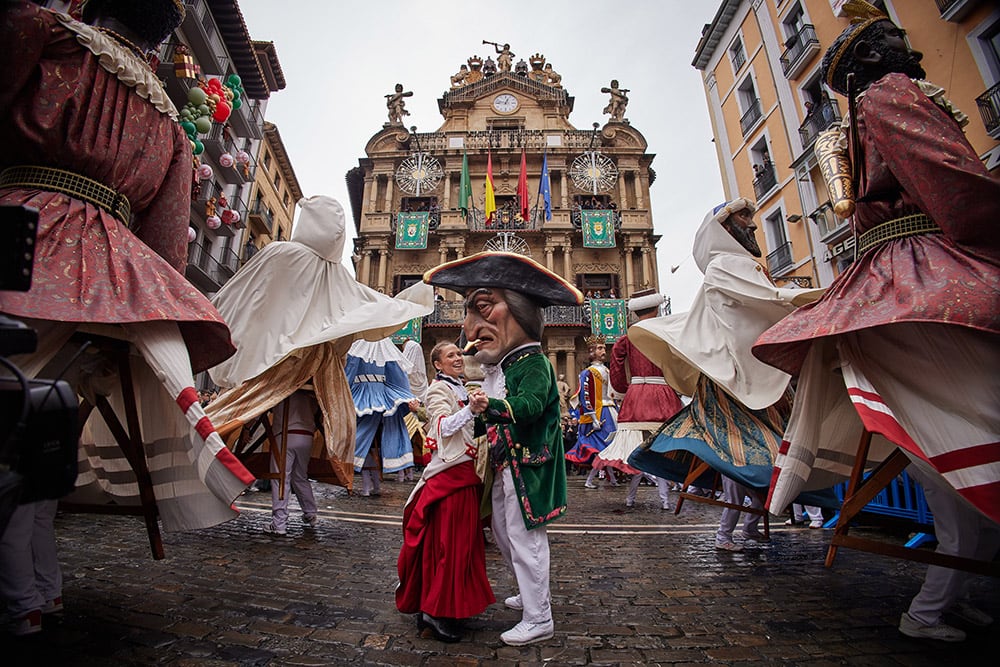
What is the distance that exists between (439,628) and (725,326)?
9.16ft

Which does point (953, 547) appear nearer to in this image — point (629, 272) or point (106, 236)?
point (106, 236)

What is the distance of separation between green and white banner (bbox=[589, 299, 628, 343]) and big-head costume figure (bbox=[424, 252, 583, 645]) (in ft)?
59.2

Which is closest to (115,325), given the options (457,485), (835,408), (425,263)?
(457,485)

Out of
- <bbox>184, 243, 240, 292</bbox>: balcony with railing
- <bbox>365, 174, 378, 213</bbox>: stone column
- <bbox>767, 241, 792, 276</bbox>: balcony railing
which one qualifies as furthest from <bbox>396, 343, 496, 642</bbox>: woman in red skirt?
<bbox>365, 174, 378, 213</bbox>: stone column

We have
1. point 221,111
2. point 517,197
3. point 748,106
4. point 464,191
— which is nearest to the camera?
point 221,111

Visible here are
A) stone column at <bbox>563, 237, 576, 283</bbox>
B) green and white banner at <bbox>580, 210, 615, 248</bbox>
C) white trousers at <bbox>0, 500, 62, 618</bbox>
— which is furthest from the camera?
stone column at <bbox>563, 237, 576, 283</bbox>

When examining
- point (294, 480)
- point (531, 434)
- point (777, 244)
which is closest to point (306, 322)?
point (294, 480)

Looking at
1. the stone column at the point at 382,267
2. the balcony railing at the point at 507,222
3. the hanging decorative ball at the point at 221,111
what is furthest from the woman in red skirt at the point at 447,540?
the balcony railing at the point at 507,222

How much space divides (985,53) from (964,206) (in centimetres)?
1250

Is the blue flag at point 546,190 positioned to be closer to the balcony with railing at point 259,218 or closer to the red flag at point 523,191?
the red flag at point 523,191

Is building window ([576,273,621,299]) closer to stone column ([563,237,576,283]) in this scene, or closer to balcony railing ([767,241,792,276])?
stone column ([563,237,576,283])

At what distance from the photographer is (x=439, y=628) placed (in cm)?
197

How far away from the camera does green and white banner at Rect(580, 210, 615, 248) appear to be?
71.7 feet

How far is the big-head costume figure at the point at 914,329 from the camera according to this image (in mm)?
1723
